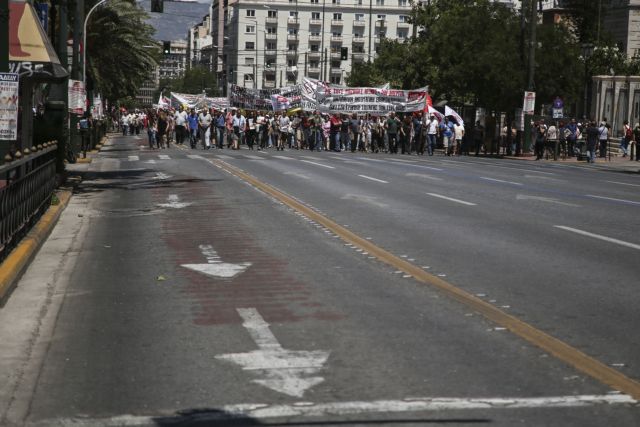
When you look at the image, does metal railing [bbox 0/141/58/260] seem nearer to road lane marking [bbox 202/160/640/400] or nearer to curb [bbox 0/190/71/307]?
curb [bbox 0/190/71/307]

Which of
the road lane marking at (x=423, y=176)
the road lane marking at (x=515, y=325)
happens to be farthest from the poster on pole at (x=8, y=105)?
the road lane marking at (x=423, y=176)

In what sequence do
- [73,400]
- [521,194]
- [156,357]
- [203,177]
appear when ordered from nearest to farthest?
1. [73,400]
2. [156,357]
3. [521,194]
4. [203,177]

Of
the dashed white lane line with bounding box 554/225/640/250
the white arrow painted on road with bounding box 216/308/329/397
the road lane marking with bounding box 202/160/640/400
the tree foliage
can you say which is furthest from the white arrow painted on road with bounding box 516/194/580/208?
the tree foliage

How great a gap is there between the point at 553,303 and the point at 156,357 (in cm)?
358

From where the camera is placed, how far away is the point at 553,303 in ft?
30.6

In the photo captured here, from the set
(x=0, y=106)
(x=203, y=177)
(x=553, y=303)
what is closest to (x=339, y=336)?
(x=553, y=303)

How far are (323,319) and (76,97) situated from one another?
27.3m

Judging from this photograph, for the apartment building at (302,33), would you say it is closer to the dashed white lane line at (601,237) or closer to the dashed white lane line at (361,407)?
the dashed white lane line at (601,237)

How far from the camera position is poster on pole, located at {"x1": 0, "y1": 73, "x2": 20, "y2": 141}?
14.6m

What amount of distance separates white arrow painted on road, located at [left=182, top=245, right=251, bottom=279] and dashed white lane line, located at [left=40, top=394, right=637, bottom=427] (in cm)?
496

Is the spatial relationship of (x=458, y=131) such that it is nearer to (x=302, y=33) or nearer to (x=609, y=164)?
(x=609, y=164)

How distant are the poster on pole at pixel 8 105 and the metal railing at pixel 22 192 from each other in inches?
15.6

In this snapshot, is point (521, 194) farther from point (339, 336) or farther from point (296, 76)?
point (296, 76)

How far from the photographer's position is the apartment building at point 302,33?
543ft
